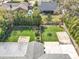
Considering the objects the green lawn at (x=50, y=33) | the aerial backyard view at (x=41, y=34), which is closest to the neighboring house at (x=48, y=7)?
the aerial backyard view at (x=41, y=34)

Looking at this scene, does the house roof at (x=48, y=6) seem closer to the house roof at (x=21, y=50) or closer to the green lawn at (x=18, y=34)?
the green lawn at (x=18, y=34)

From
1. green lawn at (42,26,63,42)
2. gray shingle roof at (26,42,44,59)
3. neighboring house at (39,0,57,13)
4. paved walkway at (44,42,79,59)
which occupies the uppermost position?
gray shingle roof at (26,42,44,59)

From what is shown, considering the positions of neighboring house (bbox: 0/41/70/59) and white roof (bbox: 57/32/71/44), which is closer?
neighboring house (bbox: 0/41/70/59)

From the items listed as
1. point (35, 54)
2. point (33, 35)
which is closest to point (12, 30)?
point (33, 35)

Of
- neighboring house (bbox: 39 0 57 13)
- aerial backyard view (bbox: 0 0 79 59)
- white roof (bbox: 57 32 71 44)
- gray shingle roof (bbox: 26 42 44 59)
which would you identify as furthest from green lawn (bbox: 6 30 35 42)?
neighboring house (bbox: 39 0 57 13)

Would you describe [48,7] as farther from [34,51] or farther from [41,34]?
[34,51]

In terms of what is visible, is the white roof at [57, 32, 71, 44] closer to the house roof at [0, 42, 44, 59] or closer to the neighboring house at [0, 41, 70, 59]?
the neighboring house at [0, 41, 70, 59]

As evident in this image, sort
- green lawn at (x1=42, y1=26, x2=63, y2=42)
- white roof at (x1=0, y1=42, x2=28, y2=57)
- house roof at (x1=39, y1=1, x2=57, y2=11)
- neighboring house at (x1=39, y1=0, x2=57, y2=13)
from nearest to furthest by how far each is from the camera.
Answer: white roof at (x1=0, y1=42, x2=28, y2=57), green lawn at (x1=42, y1=26, x2=63, y2=42), neighboring house at (x1=39, y1=0, x2=57, y2=13), house roof at (x1=39, y1=1, x2=57, y2=11)

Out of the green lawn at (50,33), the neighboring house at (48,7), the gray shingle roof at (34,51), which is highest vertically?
the gray shingle roof at (34,51)

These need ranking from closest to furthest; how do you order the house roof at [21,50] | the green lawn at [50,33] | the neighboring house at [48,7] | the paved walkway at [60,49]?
the house roof at [21,50] < the paved walkway at [60,49] < the green lawn at [50,33] < the neighboring house at [48,7]
